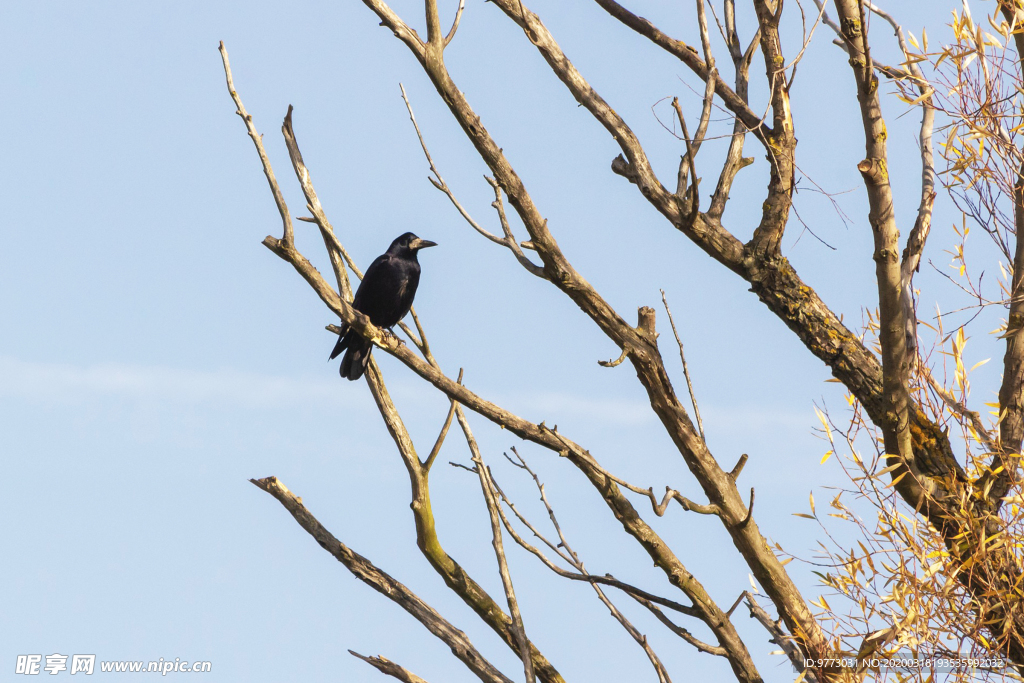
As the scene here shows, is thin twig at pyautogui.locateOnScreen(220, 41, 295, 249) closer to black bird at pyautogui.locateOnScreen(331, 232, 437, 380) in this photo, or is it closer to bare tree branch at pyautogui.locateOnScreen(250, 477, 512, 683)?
bare tree branch at pyautogui.locateOnScreen(250, 477, 512, 683)

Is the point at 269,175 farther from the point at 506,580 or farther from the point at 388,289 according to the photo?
the point at 388,289

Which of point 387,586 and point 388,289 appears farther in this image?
point 388,289

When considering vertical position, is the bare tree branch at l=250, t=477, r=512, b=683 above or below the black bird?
below

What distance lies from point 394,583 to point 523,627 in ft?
2.23

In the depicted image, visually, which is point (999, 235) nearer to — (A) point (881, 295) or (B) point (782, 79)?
(A) point (881, 295)

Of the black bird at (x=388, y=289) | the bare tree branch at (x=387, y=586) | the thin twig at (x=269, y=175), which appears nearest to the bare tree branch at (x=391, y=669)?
the bare tree branch at (x=387, y=586)

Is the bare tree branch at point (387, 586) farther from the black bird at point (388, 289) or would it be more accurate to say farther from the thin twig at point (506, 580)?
the black bird at point (388, 289)

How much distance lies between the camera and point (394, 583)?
4660mm

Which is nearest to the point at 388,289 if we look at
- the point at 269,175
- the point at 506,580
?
the point at 506,580

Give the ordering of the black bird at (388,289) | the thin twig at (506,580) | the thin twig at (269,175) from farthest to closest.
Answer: the black bird at (388,289), the thin twig at (506,580), the thin twig at (269,175)

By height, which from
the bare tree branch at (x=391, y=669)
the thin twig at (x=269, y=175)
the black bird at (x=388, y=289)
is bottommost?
the bare tree branch at (x=391, y=669)

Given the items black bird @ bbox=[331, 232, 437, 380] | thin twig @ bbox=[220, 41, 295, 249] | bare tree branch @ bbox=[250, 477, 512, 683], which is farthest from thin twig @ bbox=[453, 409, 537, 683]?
black bird @ bbox=[331, 232, 437, 380]

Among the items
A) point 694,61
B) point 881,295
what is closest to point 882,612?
point 881,295

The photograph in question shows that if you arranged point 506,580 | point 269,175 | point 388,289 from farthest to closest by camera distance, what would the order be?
1. point 388,289
2. point 506,580
3. point 269,175
